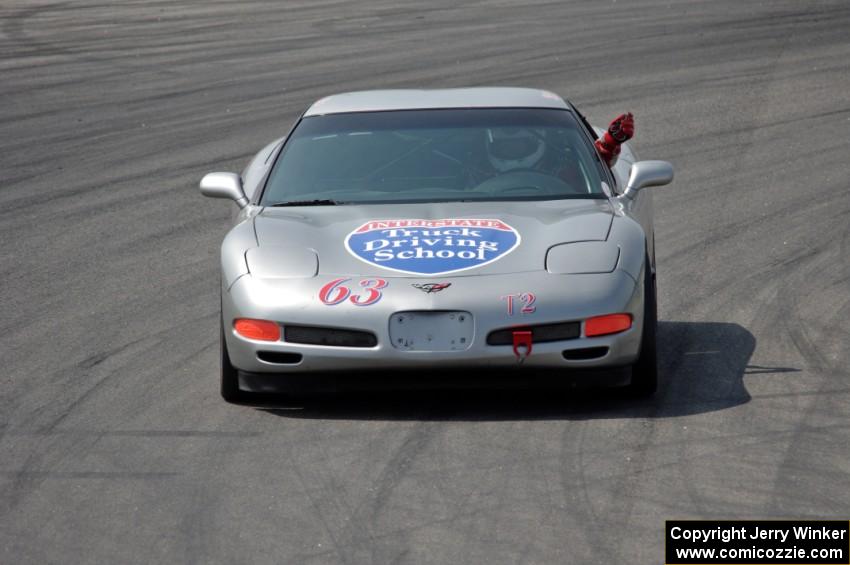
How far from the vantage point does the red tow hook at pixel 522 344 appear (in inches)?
241

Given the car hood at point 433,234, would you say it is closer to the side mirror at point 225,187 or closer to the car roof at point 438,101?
the side mirror at point 225,187

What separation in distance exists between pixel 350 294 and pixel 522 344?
2.38 ft

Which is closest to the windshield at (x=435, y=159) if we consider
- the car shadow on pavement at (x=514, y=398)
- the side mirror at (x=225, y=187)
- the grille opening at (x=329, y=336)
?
the side mirror at (x=225, y=187)

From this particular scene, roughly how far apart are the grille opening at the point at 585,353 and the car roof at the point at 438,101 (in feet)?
6.63

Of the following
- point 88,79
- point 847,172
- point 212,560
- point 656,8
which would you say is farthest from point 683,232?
point 656,8

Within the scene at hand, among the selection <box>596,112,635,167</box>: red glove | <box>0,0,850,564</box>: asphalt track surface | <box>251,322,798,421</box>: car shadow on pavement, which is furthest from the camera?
<box>596,112,635,167</box>: red glove

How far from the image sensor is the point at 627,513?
5133 mm

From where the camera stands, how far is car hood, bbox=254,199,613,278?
6.36 metres

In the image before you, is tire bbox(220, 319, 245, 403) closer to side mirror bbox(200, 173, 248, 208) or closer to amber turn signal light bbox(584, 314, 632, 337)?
side mirror bbox(200, 173, 248, 208)

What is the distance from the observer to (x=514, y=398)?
6.58m

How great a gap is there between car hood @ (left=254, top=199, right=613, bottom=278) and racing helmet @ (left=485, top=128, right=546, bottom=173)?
475 millimetres

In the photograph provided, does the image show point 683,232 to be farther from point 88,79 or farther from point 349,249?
point 88,79

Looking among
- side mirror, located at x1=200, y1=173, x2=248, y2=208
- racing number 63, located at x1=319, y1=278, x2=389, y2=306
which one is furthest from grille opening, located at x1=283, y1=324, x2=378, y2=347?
side mirror, located at x1=200, y1=173, x2=248, y2=208

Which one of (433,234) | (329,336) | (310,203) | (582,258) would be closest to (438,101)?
(310,203)
